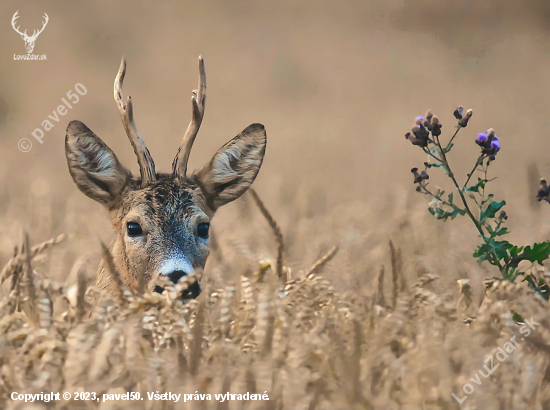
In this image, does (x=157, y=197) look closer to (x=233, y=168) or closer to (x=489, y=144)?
(x=233, y=168)

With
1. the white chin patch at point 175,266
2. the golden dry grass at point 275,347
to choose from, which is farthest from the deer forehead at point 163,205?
the golden dry grass at point 275,347

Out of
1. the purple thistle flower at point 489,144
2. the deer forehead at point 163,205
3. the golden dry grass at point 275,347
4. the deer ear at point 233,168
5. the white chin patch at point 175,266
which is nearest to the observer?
the golden dry grass at point 275,347

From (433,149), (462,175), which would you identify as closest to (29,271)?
(433,149)

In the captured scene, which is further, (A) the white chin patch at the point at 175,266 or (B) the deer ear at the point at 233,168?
(B) the deer ear at the point at 233,168

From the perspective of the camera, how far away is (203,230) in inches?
152

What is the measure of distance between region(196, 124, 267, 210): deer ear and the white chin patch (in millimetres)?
826

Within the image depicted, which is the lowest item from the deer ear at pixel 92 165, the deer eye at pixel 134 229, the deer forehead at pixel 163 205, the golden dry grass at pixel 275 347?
the golden dry grass at pixel 275 347

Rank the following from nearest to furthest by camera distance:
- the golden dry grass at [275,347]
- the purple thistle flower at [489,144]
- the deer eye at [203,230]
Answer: the golden dry grass at [275,347] → the purple thistle flower at [489,144] → the deer eye at [203,230]

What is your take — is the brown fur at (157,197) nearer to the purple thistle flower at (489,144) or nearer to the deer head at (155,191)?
the deer head at (155,191)

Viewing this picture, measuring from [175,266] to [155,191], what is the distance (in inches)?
26.2

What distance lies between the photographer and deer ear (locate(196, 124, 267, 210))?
415 cm

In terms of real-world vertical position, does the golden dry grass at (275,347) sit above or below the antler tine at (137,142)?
below

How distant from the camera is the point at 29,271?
2.71 metres

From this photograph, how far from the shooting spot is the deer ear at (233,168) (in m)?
4.15
